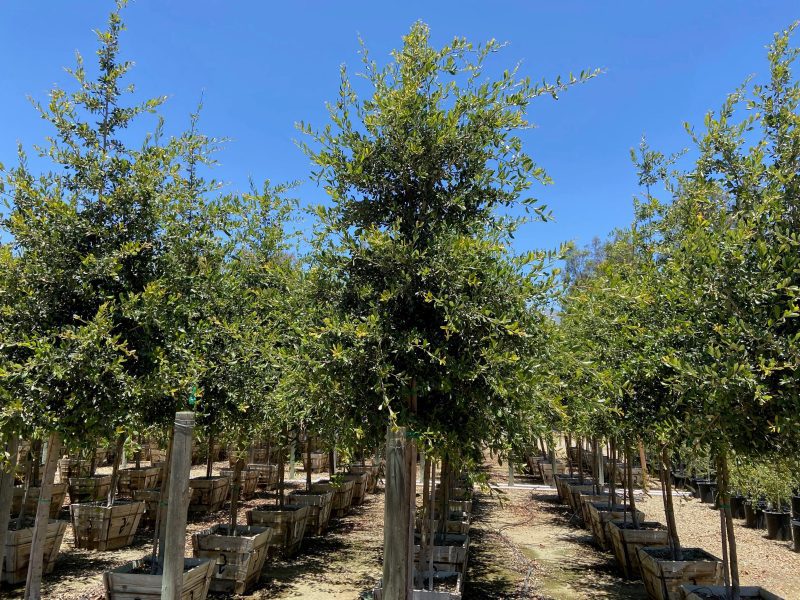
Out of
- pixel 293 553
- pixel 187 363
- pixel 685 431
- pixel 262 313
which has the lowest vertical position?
pixel 293 553

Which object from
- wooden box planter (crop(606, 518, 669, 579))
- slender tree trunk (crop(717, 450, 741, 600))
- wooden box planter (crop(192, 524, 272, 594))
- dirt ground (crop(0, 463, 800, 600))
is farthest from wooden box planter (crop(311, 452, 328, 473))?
slender tree trunk (crop(717, 450, 741, 600))

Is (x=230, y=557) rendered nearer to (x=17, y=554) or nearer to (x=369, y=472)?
(x=17, y=554)

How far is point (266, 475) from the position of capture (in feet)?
61.5

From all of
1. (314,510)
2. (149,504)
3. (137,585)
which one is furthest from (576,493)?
(137,585)

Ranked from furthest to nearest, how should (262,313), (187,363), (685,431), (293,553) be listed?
1. (293,553)
2. (262,313)
3. (187,363)
4. (685,431)

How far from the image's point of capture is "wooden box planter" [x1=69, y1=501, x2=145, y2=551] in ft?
34.1

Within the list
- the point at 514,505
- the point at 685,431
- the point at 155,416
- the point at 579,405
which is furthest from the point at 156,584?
the point at 514,505

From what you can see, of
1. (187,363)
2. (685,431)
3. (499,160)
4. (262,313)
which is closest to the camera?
(685,431)

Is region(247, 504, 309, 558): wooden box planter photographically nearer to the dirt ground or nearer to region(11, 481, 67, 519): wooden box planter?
the dirt ground

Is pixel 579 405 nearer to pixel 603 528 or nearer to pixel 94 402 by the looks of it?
pixel 94 402

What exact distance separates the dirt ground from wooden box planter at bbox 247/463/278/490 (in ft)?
7.42

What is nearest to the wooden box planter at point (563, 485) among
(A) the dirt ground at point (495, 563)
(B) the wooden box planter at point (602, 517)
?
(A) the dirt ground at point (495, 563)

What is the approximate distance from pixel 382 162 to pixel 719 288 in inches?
126

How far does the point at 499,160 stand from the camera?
228 inches
